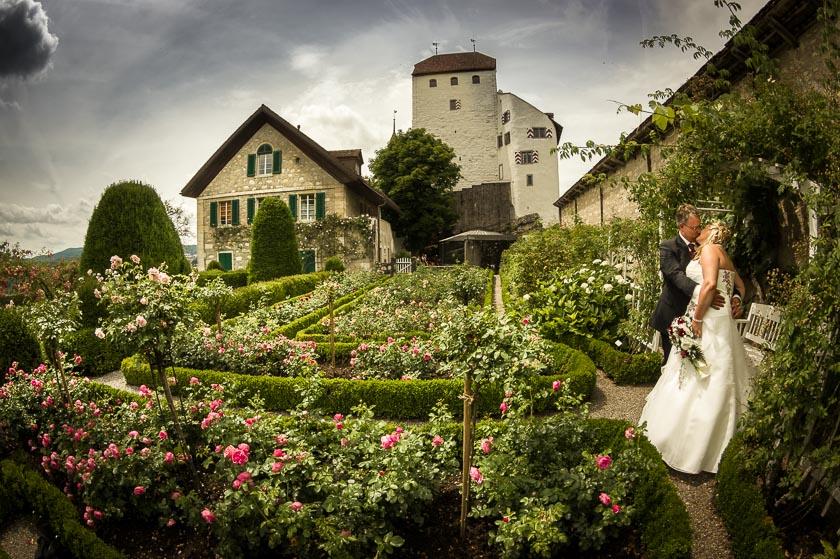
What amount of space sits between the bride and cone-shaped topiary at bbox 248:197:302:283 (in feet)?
47.9

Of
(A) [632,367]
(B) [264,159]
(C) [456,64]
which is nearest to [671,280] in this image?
(A) [632,367]

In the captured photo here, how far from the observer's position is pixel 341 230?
21.7 meters

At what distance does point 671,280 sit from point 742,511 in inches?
91.6

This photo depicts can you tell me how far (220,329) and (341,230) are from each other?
1407 cm

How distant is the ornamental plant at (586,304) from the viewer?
757cm

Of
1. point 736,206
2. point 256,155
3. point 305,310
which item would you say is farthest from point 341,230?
point 736,206

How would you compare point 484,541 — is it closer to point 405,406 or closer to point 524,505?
point 524,505

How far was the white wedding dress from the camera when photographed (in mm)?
3699

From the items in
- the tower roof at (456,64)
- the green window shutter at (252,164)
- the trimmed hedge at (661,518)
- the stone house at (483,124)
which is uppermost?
the tower roof at (456,64)

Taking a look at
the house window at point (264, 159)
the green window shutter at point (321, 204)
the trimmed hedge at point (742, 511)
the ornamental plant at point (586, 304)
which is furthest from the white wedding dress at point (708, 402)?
the house window at point (264, 159)

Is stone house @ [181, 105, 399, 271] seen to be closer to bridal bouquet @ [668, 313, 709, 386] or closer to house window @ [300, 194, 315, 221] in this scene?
house window @ [300, 194, 315, 221]

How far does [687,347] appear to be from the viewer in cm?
388

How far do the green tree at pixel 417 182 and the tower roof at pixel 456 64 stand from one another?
389 inches

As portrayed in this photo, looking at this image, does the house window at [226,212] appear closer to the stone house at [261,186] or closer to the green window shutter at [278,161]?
the stone house at [261,186]
